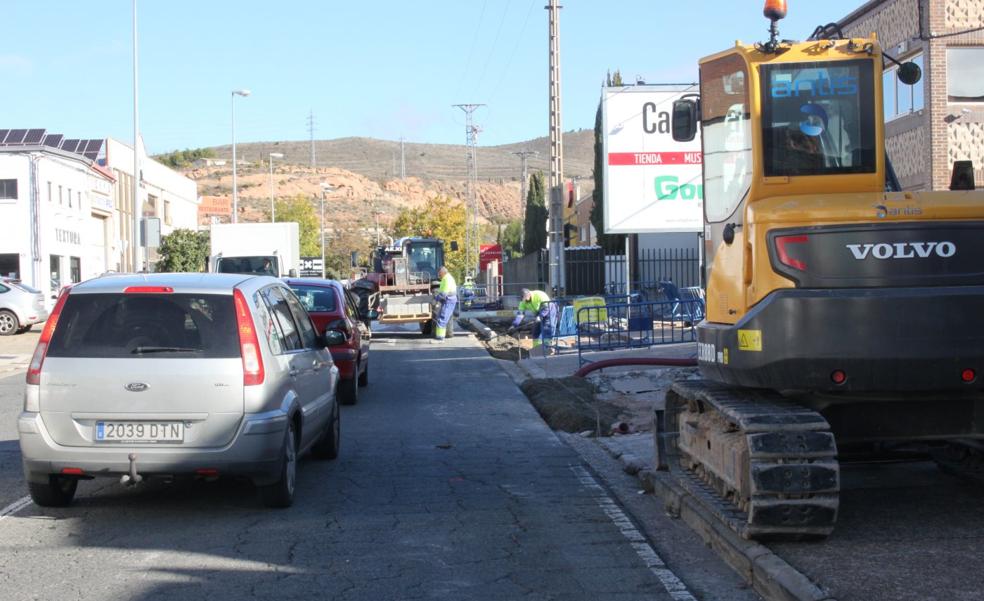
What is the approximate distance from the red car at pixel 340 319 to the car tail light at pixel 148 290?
238 inches

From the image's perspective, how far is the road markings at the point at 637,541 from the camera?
6.00 metres

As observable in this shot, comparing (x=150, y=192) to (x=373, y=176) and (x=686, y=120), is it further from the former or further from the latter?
(x=373, y=176)

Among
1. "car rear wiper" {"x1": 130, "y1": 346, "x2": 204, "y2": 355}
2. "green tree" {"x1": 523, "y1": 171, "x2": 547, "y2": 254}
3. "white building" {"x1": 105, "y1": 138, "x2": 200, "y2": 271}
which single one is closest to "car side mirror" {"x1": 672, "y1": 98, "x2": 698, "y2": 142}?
"car rear wiper" {"x1": 130, "y1": 346, "x2": 204, "y2": 355}

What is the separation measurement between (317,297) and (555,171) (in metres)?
13.4

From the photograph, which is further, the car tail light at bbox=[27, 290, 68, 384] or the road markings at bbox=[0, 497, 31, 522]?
the road markings at bbox=[0, 497, 31, 522]

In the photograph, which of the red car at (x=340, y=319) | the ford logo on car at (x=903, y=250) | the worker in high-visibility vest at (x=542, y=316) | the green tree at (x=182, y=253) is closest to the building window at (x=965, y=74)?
the worker in high-visibility vest at (x=542, y=316)

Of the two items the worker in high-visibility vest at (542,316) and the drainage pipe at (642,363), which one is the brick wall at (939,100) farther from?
the drainage pipe at (642,363)

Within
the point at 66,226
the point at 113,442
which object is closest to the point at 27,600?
the point at 113,442

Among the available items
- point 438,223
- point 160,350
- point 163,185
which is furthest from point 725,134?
point 438,223

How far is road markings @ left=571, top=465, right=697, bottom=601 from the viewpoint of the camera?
6.00 m

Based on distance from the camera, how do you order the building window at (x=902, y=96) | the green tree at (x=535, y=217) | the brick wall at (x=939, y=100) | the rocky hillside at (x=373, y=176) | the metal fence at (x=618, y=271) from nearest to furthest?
the brick wall at (x=939, y=100), the building window at (x=902, y=96), the metal fence at (x=618, y=271), the green tree at (x=535, y=217), the rocky hillside at (x=373, y=176)

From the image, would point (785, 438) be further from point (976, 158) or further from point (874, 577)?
point (976, 158)

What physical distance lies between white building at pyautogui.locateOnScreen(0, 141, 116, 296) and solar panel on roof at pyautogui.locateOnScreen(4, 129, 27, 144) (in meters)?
3.03

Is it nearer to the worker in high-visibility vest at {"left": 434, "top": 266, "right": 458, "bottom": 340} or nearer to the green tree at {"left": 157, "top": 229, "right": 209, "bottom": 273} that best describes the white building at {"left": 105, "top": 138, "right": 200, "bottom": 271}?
the green tree at {"left": 157, "top": 229, "right": 209, "bottom": 273}
